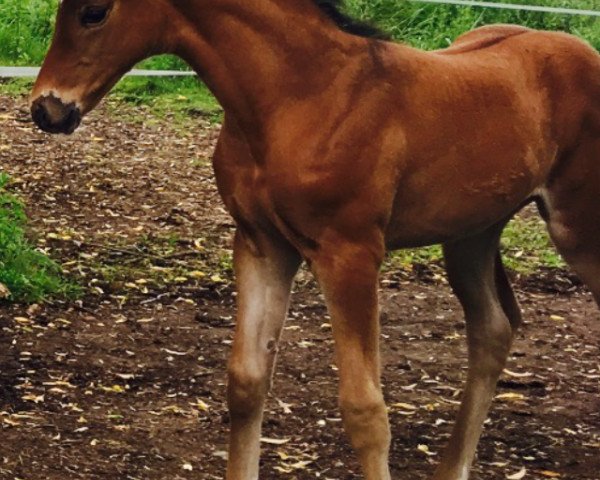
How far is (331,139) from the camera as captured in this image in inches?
147

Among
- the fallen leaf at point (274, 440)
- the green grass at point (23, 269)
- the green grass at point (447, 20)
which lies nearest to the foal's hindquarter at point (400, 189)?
the fallen leaf at point (274, 440)

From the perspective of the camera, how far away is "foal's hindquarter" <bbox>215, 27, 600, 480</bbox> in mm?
3730

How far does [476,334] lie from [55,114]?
1.87 meters

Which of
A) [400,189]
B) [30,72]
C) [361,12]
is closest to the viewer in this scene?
[400,189]

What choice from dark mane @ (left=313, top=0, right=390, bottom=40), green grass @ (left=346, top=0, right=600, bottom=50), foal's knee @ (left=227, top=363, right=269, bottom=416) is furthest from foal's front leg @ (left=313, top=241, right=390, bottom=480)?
green grass @ (left=346, top=0, right=600, bottom=50)

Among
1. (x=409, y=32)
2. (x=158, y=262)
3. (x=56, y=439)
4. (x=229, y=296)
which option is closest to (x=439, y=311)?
(x=229, y=296)

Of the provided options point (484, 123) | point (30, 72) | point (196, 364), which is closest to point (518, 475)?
point (484, 123)

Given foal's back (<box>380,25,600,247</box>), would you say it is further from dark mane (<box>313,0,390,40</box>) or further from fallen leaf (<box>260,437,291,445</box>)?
fallen leaf (<box>260,437,291,445</box>)

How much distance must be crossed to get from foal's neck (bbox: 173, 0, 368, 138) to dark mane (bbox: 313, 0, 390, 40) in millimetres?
66

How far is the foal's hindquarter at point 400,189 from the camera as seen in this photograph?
3.73 metres

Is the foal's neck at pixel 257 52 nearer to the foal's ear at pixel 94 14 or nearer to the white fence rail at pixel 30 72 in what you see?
the foal's ear at pixel 94 14

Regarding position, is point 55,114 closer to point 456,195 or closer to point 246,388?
point 246,388

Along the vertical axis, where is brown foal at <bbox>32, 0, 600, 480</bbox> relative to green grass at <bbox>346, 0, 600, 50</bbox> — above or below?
below

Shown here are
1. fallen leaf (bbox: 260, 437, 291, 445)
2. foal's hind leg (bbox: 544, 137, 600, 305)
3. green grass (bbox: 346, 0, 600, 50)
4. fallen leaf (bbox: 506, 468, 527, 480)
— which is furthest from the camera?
green grass (bbox: 346, 0, 600, 50)
